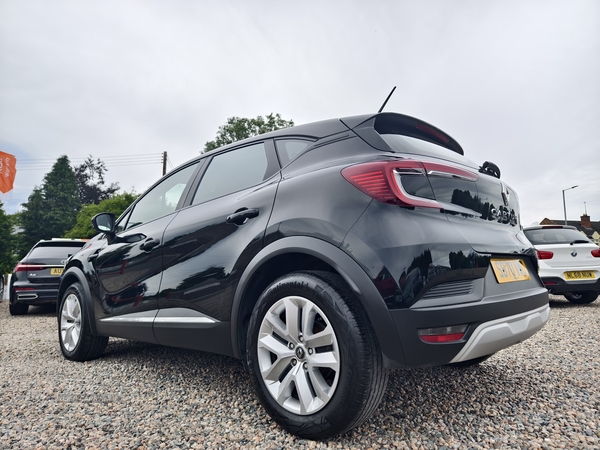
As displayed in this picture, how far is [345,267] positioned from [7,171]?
958 inches

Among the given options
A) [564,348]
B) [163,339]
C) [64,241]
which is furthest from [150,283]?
[64,241]

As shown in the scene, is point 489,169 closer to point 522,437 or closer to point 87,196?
point 522,437

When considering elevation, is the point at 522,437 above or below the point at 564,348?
above

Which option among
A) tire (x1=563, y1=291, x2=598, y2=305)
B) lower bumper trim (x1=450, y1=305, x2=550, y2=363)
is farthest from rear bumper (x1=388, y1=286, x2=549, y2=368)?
tire (x1=563, y1=291, x2=598, y2=305)

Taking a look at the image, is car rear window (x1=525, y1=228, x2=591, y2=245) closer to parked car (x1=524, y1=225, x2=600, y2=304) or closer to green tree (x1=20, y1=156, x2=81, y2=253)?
parked car (x1=524, y1=225, x2=600, y2=304)

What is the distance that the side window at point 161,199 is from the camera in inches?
128

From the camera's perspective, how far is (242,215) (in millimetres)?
2367

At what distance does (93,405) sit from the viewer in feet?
8.20

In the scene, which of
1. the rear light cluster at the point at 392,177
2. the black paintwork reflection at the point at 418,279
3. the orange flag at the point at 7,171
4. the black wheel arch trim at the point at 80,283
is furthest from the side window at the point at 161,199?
the orange flag at the point at 7,171

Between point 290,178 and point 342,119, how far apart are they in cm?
A: 46

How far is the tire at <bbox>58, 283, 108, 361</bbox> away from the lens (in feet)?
12.1

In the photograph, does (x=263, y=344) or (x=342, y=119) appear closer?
(x=263, y=344)

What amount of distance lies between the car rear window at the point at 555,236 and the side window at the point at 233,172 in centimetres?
652

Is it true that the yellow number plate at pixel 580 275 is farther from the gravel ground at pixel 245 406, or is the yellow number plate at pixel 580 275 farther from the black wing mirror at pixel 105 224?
the black wing mirror at pixel 105 224
